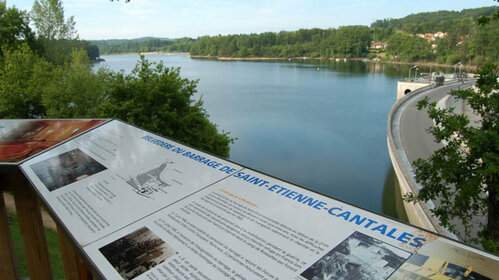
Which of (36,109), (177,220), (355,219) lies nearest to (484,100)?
(355,219)

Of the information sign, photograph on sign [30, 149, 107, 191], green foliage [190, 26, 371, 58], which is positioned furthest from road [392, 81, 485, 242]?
green foliage [190, 26, 371, 58]

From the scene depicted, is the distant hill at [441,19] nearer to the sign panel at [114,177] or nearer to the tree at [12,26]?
the tree at [12,26]

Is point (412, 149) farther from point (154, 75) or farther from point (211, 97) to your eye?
point (211, 97)

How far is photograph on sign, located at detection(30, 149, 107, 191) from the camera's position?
2.61 m

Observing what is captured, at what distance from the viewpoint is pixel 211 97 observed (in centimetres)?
4147

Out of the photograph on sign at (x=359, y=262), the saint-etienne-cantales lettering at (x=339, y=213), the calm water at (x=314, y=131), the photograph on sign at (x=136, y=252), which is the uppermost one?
the saint-etienne-cantales lettering at (x=339, y=213)

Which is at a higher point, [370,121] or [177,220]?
[177,220]

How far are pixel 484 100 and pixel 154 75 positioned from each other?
10682 mm

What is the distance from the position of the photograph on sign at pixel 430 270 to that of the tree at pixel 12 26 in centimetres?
2849

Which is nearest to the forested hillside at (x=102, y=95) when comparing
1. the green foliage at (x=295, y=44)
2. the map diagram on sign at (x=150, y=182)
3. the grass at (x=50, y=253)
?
the grass at (x=50, y=253)

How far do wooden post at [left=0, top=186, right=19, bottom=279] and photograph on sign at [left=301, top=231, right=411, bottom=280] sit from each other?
7.60 feet

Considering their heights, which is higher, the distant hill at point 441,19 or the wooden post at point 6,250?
the distant hill at point 441,19

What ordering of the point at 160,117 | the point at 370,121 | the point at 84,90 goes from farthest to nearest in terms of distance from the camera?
the point at 370,121 → the point at 84,90 → the point at 160,117

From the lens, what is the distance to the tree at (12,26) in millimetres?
24781
